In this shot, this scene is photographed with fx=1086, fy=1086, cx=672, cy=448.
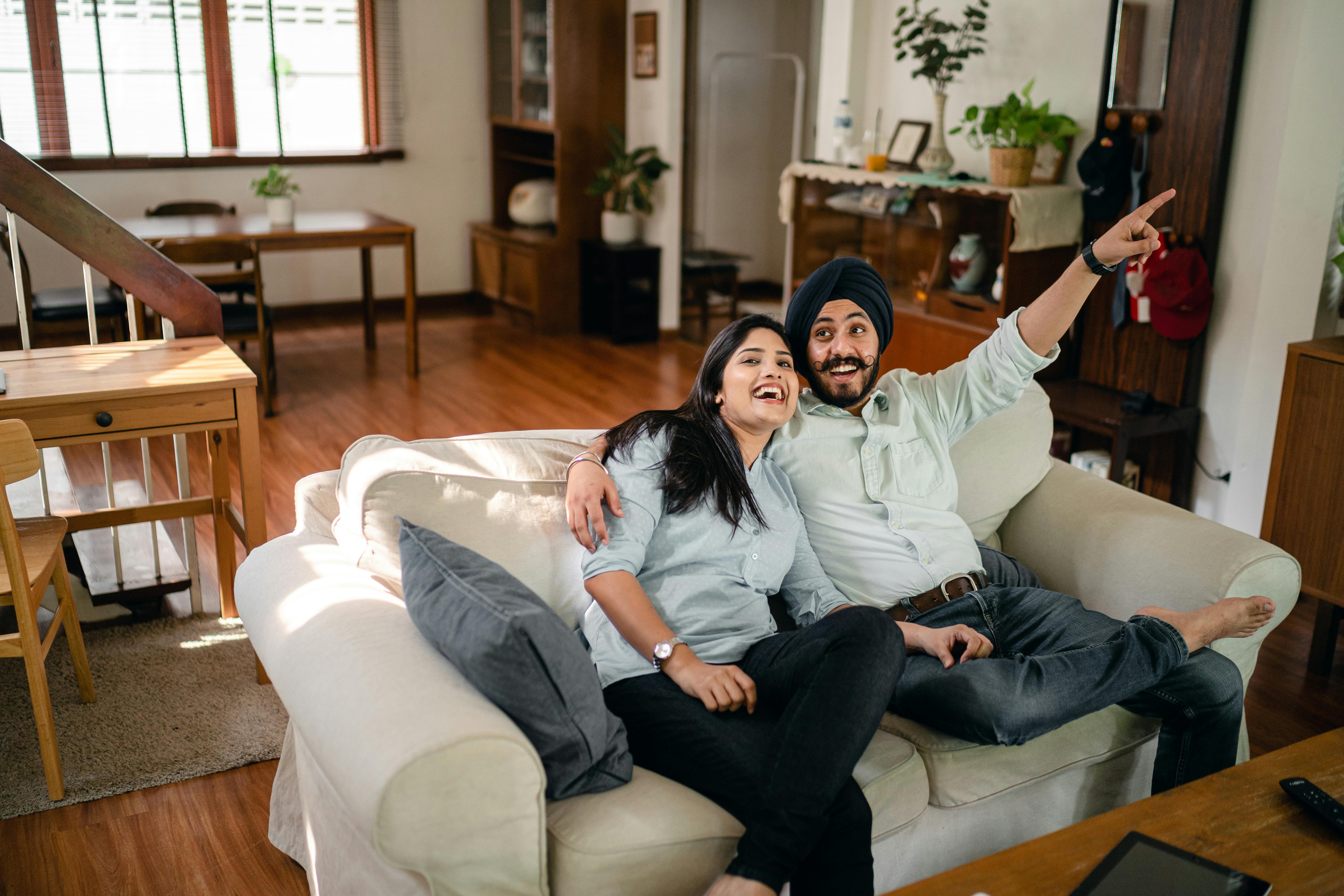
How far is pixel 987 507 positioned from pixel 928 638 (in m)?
0.55

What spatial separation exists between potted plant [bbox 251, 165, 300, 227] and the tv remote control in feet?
15.1

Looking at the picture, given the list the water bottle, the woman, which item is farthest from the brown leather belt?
the water bottle

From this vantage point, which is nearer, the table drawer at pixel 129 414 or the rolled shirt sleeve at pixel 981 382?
the rolled shirt sleeve at pixel 981 382

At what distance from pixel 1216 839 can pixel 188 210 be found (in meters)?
5.52

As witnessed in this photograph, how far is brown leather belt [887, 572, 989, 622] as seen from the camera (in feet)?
6.47

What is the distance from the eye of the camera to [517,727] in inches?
54.9

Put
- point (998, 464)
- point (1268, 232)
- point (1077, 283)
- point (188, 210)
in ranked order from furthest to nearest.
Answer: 1. point (188, 210)
2. point (1268, 232)
3. point (998, 464)
4. point (1077, 283)

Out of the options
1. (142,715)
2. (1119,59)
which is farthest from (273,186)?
(1119,59)

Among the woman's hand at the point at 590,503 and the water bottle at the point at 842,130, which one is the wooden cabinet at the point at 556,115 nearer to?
the water bottle at the point at 842,130

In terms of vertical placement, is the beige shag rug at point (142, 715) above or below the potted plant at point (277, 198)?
below

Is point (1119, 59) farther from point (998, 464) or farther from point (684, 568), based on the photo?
point (684, 568)

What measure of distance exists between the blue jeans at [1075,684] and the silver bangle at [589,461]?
1.94 ft

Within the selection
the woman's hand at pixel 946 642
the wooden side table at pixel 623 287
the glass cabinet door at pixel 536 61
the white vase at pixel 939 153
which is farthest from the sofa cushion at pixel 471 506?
the glass cabinet door at pixel 536 61

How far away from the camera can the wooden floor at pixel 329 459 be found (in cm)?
196
